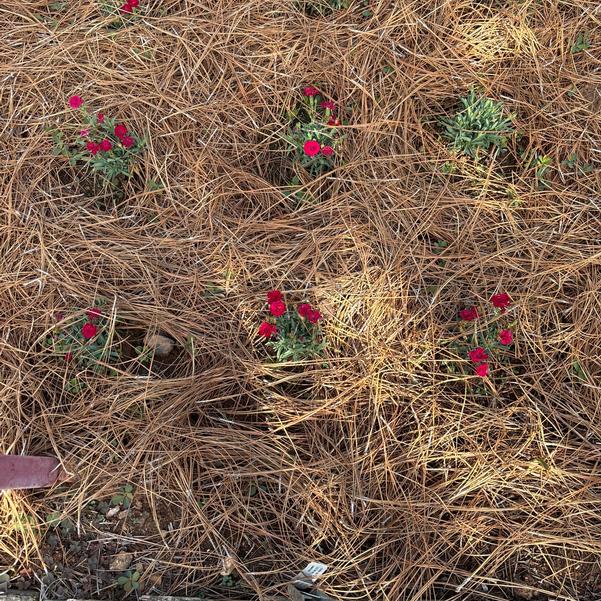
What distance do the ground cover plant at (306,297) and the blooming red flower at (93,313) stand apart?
52mm

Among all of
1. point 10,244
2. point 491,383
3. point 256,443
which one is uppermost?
point 10,244

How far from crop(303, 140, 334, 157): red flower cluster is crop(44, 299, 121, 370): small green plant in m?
1.11

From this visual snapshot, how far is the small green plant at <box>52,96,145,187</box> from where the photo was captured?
2.25m

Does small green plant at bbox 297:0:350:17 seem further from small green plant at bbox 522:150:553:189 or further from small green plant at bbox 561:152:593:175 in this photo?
small green plant at bbox 561:152:593:175

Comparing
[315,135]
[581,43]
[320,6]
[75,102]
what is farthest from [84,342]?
[581,43]

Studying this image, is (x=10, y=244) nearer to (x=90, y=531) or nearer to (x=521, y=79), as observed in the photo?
(x=90, y=531)

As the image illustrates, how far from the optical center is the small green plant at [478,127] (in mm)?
2336

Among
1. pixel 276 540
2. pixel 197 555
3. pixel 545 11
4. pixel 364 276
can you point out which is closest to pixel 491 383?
pixel 364 276

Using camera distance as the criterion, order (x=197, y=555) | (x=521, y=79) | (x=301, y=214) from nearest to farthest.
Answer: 1. (x=197, y=555)
2. (x=301, y=214)
3. (x=521, y=79)

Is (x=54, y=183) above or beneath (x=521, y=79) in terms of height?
beneath

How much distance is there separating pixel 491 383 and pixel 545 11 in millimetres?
1979

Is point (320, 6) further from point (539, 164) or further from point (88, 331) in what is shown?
point (88, 331)

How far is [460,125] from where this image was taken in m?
2.36

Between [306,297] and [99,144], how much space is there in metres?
1.18
